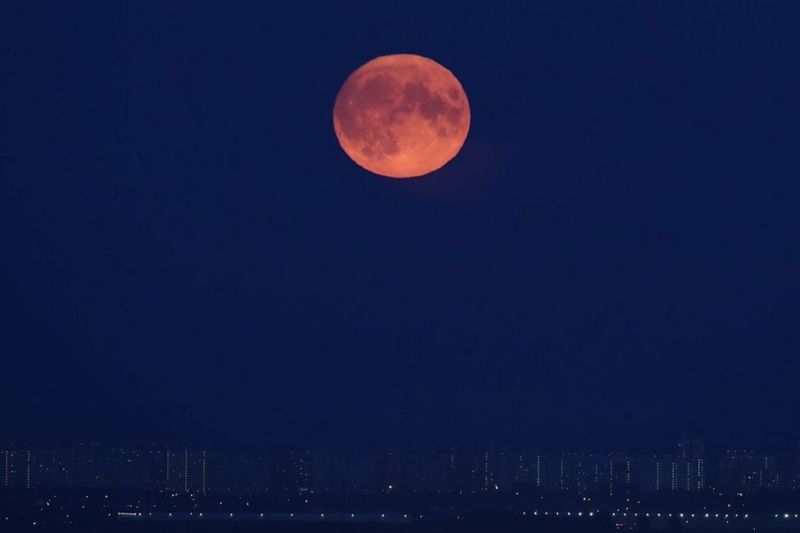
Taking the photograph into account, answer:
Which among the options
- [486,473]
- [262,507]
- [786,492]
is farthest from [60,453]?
[786,492]

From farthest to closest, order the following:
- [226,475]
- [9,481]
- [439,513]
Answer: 1. [226,475]
2. [9,481]
3. [439,513]

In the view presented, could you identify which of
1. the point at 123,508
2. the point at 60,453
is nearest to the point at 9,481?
the point at 60,453

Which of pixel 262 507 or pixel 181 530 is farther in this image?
pixel 262 507

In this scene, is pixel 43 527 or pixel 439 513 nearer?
pixel 43 527

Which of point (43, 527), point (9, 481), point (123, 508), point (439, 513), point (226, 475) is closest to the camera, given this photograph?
point (43, 527)

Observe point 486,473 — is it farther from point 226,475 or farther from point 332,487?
point 226,475

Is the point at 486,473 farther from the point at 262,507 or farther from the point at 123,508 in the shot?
the point at 123,508

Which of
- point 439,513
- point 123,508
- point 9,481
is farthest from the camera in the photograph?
point 9,481

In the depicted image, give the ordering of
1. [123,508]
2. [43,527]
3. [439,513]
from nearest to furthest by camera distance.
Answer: [43,527]
[439,513]
[123,508]
